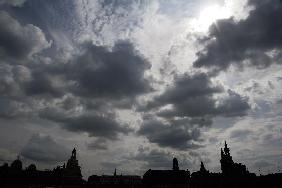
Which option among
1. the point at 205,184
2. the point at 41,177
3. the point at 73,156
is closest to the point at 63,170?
the point at 73,156

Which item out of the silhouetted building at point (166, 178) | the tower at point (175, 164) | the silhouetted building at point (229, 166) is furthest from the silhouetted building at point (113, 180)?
the silhouetted building at point (229, 166)

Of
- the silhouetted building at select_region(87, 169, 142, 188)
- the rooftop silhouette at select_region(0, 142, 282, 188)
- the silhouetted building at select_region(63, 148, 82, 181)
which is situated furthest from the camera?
the silhouetted building at select_region(87, 169, 142, 188)

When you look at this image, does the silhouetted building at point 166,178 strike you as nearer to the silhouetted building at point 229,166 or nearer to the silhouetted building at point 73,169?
the silhouetted building at point 229,166

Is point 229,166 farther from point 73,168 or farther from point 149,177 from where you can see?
point 73,168

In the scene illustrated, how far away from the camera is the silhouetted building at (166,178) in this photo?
255 ft

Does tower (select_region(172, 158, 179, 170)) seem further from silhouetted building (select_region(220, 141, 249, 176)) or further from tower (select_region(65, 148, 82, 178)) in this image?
tower (select_region(65, 148, 82, 178))

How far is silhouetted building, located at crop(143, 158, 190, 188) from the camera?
77.6m

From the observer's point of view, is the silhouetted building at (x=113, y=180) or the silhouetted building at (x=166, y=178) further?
the silhouetted building at (x=113, y=180)

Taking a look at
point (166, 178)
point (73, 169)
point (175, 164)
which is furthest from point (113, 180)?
point (175, 164)

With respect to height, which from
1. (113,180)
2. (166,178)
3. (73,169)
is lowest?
(113,180)

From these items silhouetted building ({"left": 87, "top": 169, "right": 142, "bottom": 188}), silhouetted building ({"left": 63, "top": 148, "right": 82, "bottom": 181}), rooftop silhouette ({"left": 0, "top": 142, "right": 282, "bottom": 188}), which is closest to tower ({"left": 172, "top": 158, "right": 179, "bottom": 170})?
rooftop silhouette ({"left": 0, "top": 142, "right": 282, "bottom": 188})

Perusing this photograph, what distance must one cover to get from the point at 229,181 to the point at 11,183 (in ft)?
177

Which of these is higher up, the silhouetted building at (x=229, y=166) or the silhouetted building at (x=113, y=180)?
the silhouetted building at (x=229, y=166)

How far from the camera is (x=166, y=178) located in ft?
261
